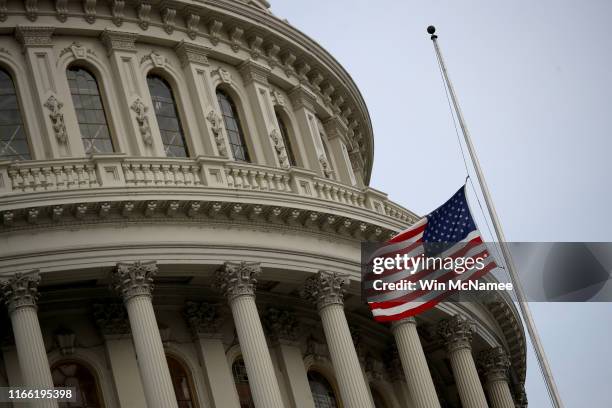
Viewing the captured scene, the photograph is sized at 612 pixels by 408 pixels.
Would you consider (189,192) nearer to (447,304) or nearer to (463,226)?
(463,226)

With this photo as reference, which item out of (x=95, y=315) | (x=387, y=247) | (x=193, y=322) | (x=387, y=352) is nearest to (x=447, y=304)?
(x=387, y=352)

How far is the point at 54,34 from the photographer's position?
4075 centimetres

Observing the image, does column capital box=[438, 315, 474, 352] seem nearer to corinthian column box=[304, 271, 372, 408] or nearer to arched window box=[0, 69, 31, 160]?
corinthian column box=[304, 271, 372, 408]

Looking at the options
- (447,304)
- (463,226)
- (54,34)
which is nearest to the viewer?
(463,226)

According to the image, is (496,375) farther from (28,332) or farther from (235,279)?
(28,332)

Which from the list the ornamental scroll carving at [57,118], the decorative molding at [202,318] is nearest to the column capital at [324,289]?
the decorative molding at [202,318]

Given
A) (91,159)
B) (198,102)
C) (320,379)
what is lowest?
(320,379)

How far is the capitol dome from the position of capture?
3406cm

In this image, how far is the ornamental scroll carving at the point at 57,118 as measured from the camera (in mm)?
38688

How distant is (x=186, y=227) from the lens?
3597cm

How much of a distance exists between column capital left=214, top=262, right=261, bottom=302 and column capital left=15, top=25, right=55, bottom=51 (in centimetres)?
943

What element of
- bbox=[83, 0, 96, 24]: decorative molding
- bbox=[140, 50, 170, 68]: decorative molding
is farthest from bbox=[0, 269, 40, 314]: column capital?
bbox=[140, 50, 170, 68]: decorative molding

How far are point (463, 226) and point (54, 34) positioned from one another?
48.2ft

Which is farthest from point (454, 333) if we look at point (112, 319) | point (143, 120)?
point (112, 319)
